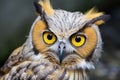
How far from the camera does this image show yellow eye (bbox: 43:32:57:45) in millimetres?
4535

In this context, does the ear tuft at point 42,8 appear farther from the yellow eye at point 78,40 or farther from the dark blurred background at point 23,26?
the dark blurred background at point 23,26

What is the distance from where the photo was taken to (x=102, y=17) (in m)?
4.73

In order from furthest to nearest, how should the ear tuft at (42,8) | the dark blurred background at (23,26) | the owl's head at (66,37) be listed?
the dark blurred background at (23,26)
the ear tuft at (42,8)
the owl's head at (66,37)

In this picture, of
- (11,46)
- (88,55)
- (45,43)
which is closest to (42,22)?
(45,43)

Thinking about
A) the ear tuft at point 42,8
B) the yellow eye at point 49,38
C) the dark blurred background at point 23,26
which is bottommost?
the yellow eye at point 49,38

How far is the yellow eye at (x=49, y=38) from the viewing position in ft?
14.9

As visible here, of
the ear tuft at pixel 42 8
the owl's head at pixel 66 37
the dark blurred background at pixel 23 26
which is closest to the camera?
the owl's head at pixel 66 37

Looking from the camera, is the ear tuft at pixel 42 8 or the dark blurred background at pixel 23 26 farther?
the dark blurred background at pixel 23 26

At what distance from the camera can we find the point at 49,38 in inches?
179

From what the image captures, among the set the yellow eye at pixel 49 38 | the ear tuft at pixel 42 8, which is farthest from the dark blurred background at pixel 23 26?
the yellow eye at pixel 49 38

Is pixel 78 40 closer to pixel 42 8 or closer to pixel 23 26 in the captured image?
pixel 42 8

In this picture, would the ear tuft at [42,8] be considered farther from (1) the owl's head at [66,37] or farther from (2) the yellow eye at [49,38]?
(2) the yellow eye at [49,38]

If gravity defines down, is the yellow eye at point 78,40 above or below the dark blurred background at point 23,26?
below

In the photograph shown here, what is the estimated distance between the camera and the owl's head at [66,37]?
14.8 feet
